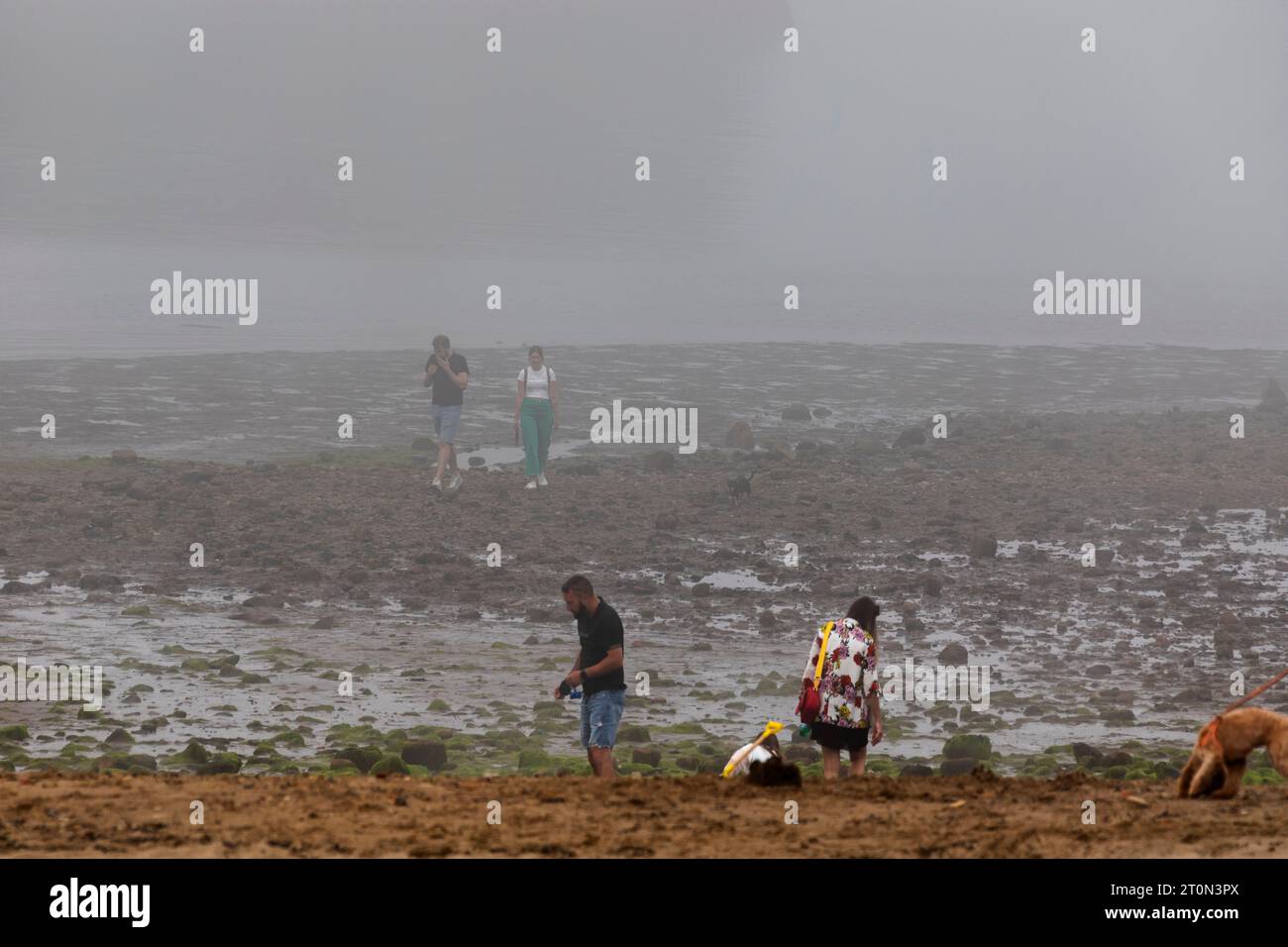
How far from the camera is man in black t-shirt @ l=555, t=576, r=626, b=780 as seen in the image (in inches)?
430

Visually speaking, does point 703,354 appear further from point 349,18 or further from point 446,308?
point 349,18

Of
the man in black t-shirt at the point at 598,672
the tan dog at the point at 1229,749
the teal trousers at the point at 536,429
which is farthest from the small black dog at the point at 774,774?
the teal trousers at the point at 536,429

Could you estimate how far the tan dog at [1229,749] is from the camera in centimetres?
897

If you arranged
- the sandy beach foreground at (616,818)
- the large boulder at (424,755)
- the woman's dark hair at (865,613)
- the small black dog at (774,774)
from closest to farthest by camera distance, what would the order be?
the sandy beach foreground at (616,818) < the small black dog at (774,774) < the woman's dark hair at (865,613) < the large boulder at (424,755)

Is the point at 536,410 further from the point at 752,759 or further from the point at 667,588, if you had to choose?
the point at 752,759

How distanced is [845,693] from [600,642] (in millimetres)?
1471

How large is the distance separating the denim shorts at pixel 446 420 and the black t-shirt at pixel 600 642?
905 centimetres

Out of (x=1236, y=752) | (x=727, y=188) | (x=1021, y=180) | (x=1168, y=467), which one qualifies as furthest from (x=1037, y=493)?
(x=1021, y=180)

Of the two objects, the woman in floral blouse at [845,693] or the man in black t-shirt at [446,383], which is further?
the man in black t-shirt at [446,383]

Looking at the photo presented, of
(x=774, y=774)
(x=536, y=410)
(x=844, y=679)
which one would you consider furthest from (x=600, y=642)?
(x=536, y=410)

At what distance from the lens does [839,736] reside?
10.5 metres

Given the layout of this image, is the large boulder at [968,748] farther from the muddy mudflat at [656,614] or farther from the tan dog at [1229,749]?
the tan dog at [1229,749]

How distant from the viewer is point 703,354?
38.0 metres
